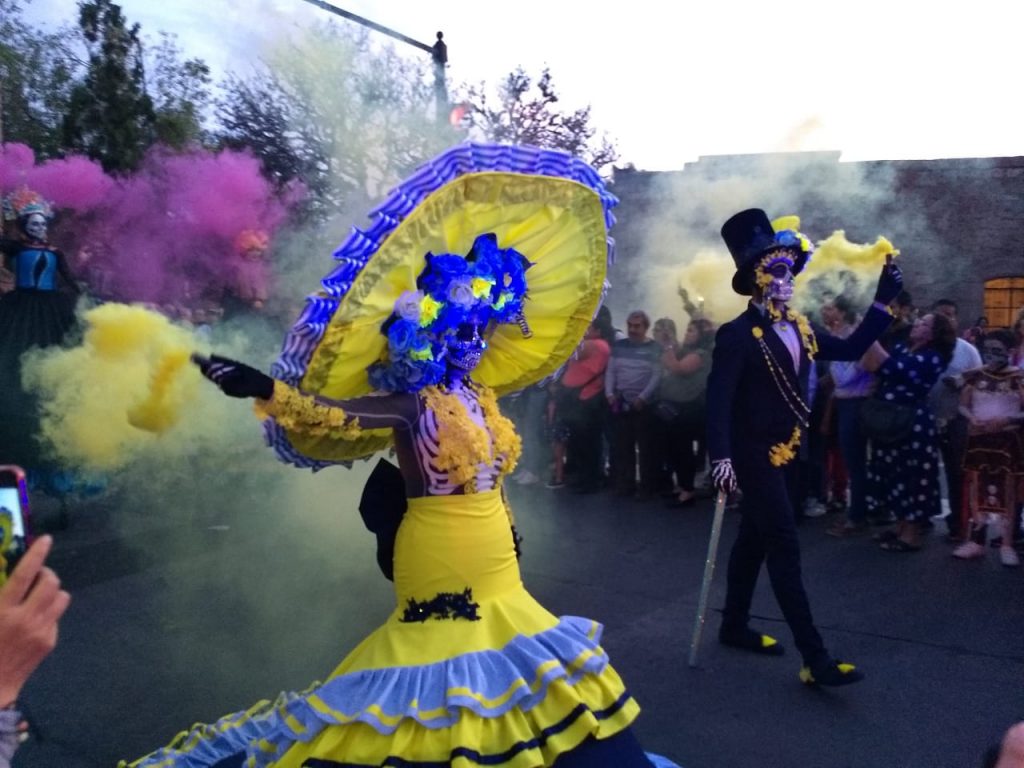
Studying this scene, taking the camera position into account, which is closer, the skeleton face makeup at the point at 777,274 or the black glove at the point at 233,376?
the black glove at the point at 233,376

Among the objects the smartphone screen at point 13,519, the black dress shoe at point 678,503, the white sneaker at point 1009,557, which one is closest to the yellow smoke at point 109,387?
the smartphone screen at point 13,519

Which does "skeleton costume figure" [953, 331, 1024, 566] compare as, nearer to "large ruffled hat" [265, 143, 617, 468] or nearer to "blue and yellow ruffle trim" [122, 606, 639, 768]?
"large ruffled hat" [265, 143, 617, 468]

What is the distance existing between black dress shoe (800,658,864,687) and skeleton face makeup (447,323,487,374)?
2401 mm

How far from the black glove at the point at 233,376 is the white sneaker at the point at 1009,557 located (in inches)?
229

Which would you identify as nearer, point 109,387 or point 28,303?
point 109,387

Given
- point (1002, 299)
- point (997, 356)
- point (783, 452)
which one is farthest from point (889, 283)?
point (1002, 299)

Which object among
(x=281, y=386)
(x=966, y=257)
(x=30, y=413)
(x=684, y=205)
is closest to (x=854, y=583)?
(x=281, y=386)

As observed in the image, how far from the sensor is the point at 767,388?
4543mm

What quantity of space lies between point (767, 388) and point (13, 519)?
3.76 metres

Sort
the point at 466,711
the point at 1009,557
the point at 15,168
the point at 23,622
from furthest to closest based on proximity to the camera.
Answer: the point at 15,168 < the point at 1009,557 < the point at 466,711 < the point at 23,622

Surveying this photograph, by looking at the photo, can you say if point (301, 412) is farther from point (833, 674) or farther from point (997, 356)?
point (997, 356)

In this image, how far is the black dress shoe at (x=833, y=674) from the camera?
421 cm

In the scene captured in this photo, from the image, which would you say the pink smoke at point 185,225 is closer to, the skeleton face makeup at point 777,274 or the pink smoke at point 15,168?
the pink smoke at point 15,168

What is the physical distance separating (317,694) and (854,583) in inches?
174
